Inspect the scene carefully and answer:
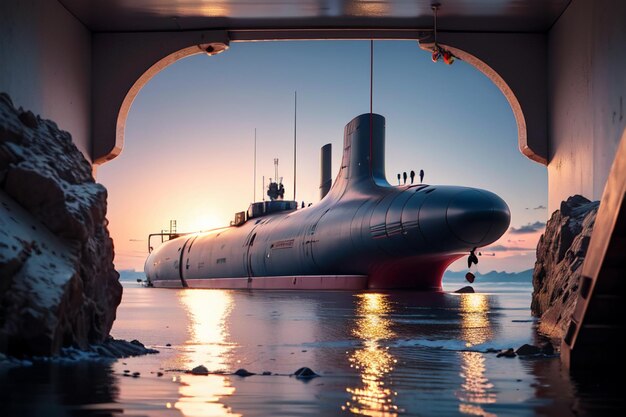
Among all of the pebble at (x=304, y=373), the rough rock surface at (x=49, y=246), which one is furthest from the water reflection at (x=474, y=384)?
the rough rock surface at (x=49, y=246)

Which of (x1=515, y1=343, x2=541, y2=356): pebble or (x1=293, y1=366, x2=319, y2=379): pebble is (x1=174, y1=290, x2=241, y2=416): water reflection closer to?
(x1=293, y1=366, x2=319, y2=379): pebble

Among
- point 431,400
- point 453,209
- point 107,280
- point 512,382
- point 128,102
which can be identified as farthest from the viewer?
point 453,209

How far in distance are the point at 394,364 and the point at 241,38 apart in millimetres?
9007

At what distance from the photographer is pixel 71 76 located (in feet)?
39.5

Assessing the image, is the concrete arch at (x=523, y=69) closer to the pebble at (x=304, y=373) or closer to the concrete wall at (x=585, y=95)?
the concrete wall at (x=585, y=95)

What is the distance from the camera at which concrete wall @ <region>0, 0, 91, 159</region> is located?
930cm

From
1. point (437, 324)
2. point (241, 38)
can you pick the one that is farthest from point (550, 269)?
point (241, 38)

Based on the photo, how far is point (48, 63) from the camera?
10.8 m

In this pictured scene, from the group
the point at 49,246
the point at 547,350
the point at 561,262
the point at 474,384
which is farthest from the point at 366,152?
the point at 474,384

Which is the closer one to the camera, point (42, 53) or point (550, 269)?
point (42, 53)

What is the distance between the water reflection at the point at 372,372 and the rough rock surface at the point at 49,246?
2.34 metres

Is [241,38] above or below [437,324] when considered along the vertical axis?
above

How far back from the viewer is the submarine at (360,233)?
84.1 ft

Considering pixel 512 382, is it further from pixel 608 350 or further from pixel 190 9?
pixel 190 9
